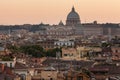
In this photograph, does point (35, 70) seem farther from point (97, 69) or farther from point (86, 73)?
point (86, 73)

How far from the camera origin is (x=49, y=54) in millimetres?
81188

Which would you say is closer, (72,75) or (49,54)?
(72,75)

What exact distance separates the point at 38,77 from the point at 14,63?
13.0 ft

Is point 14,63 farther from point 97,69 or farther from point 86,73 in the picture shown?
point 86,73

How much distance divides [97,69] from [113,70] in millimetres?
1209

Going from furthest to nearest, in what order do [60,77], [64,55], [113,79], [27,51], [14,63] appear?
1. [27,51]
2. [64,55]
3. [14,63]
4. [60,77]
5. [113,79]

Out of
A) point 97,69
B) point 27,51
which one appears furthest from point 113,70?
point 27,51

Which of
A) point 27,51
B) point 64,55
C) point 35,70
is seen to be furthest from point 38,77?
point 27,51

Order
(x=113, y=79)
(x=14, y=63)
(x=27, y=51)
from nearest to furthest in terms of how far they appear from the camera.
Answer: (x=113, y=79)
(x=14, y=63)
(x=27, y=51)

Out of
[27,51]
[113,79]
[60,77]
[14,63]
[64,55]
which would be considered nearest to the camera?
[113,79]

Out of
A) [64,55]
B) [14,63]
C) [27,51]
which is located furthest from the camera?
[27,51]

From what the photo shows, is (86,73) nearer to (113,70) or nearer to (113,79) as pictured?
(113,79)

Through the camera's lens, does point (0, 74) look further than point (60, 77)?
No

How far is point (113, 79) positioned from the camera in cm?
3244
